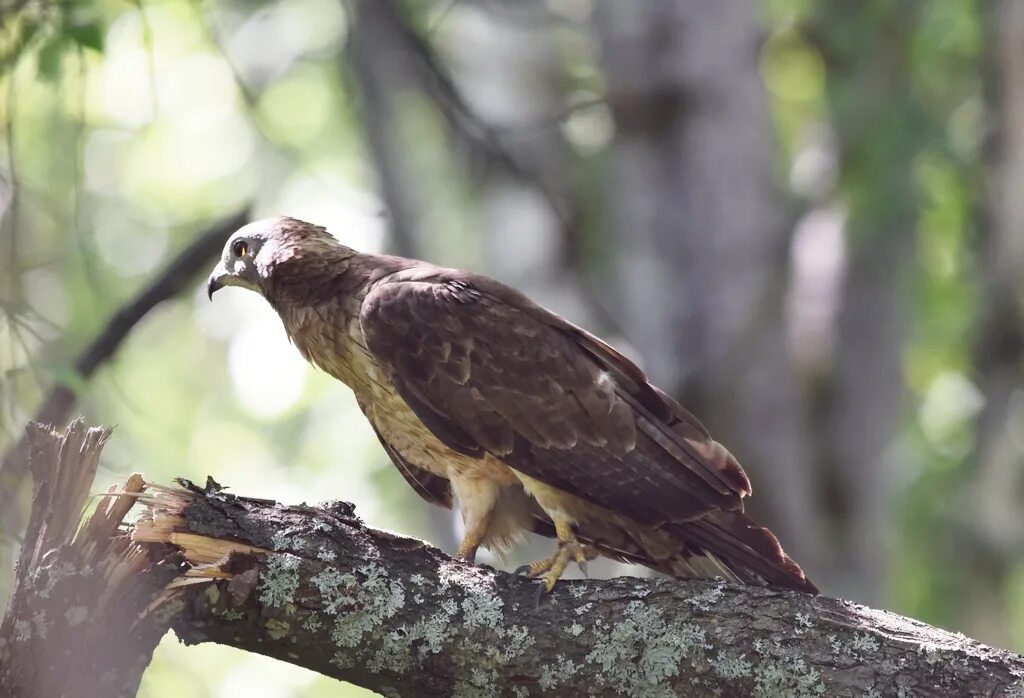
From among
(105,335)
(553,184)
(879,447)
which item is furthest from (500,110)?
(105,335)

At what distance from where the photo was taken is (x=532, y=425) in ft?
13.3

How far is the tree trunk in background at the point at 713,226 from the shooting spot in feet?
23.3

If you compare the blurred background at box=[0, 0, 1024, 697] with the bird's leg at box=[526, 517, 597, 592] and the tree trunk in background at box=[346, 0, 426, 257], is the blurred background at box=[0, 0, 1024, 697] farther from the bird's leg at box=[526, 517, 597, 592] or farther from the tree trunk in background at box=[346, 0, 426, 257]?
the bird's leg at box=[526, 517, 597, 592]

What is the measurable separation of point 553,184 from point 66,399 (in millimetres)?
5602

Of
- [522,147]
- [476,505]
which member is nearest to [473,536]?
[476,505]

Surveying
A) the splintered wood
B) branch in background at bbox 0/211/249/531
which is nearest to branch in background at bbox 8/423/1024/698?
the splintered wood

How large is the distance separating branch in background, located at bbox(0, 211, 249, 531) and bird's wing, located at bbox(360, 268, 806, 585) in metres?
0.63

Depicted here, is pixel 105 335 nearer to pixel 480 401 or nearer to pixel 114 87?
pixel 480 401

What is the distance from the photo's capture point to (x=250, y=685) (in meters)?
12.8

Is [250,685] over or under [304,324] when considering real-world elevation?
over

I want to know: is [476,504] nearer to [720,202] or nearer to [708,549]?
[708,549]

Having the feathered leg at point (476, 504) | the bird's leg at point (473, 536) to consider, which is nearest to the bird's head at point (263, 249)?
the feathered leg at point (476, 504)

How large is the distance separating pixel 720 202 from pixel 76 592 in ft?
16.4

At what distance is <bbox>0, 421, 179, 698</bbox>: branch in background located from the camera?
2975mm
